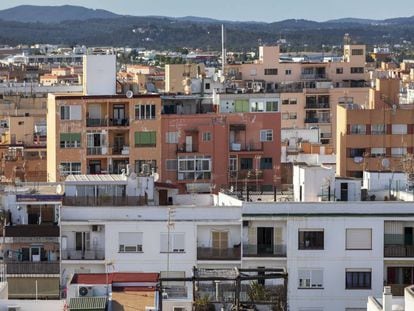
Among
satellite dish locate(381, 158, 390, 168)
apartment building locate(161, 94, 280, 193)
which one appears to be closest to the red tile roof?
apartment building locate(161, 94, 280, 193)

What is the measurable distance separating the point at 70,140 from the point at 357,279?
46.5 feet

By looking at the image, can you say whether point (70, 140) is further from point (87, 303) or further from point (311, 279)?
point (87, 303)

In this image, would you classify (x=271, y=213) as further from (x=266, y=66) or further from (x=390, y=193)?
(x=266, y=66)

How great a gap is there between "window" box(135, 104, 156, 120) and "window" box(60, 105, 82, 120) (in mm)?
1454

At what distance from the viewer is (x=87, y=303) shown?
2309cm

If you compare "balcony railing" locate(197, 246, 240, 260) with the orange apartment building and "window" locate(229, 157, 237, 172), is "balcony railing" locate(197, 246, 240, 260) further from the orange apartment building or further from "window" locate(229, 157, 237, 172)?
the orange apartment building

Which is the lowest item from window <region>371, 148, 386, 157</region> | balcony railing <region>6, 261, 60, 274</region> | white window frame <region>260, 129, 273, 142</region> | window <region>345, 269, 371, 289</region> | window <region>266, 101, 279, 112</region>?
window <region>345, 269, 371, 289</region>

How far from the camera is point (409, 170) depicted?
36.6 m

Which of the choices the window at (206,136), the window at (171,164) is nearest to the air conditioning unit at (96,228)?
the window at (171,164)

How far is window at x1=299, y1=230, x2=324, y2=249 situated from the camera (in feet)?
94.9

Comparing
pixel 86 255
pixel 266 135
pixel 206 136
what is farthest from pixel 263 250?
pixel 266 135

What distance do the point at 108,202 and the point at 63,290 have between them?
2.73m

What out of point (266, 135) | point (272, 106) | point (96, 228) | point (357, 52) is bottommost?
point (96, 228)

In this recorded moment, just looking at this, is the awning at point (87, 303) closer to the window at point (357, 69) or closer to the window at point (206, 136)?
the window at point (206, 136)
